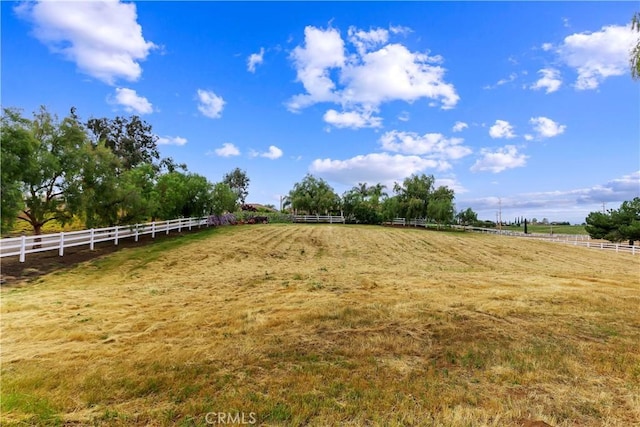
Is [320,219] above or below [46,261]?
above

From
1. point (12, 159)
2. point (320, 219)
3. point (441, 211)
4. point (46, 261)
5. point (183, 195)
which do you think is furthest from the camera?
point (320, 219)

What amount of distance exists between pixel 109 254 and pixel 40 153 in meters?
5.01

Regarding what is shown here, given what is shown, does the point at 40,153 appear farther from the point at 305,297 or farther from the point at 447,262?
the point at 447,262

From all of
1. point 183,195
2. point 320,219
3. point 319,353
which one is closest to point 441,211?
point 320,219

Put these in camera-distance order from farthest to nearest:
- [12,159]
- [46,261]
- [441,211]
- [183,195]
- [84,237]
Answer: [441,211]
[183,195]
[84,237]
[46,261]
[12,159]

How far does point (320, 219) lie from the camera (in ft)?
148

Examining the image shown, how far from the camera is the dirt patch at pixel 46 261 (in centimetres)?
1017

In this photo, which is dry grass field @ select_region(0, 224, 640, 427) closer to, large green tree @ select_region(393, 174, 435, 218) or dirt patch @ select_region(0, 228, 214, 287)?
dirt patch @ select_region(0, 228, 214, 287)

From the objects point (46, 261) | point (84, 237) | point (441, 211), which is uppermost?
point (441, 211)

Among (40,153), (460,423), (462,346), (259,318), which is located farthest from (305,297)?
(40,153)

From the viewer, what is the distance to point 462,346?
4832 millimetres

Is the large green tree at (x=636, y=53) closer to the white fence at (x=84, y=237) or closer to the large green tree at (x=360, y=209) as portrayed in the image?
Answer: the white fence at (x=84, y=237)

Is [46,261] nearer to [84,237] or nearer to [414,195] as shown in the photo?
[84,237]

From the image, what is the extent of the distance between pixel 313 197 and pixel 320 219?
12.7 ft
